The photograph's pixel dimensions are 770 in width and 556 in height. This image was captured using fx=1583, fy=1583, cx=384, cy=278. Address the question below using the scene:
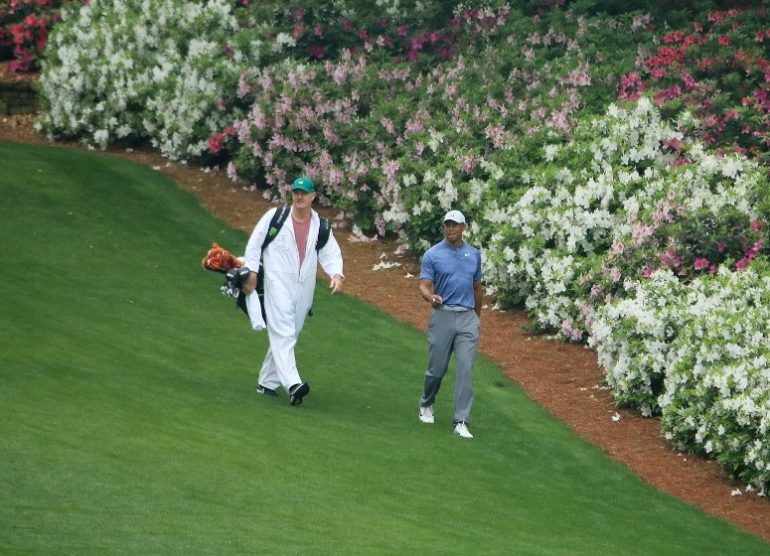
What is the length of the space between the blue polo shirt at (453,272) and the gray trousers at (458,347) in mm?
131

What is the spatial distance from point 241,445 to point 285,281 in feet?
7.73

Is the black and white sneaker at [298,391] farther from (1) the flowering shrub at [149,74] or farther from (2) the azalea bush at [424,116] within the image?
(1) the flowering shrub at [149,74]

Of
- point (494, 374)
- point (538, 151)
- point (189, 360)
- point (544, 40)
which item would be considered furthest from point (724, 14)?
point (189, 360)

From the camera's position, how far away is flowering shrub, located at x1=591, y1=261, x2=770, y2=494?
45.1 feet

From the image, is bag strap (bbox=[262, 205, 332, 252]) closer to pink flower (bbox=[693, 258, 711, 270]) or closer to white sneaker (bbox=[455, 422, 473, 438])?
white sneaker (bbox=[455, 422, 473, 438])

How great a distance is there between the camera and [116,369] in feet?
44.0

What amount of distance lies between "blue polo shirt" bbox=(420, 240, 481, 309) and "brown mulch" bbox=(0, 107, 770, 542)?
1.32 metres

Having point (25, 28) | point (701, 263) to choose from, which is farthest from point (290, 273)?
point (25, 28)

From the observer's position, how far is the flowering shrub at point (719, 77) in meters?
20.4

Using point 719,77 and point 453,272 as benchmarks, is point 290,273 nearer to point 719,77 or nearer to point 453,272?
point 453,272

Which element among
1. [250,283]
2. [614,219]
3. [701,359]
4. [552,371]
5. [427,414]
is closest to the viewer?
[250,283]

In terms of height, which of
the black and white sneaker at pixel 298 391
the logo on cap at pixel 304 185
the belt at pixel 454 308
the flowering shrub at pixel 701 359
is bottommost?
the black and white sneaker at pixel 298 391

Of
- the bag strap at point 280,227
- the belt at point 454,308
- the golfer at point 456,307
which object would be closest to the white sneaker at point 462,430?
the golfer at point 456,307

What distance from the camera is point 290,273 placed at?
13.5 metres
